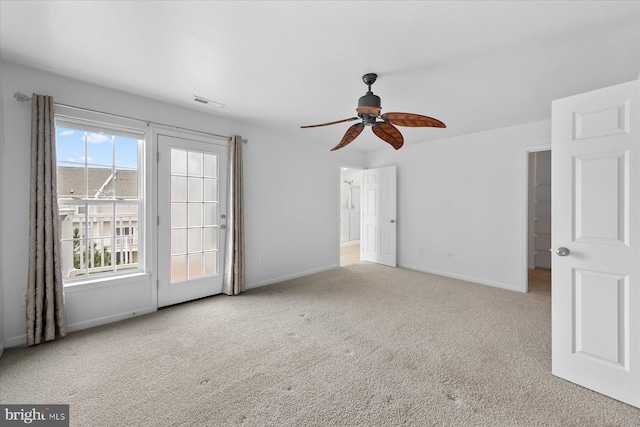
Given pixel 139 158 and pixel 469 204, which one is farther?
pixel 469 204

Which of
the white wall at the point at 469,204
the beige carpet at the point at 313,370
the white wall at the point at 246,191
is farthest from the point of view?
the white wall at the point at 469,204

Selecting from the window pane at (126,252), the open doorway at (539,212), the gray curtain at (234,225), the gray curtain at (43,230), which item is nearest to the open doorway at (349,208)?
the open doorway at (539,212)

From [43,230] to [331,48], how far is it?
2979mm

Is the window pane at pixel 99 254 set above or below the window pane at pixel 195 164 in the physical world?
below

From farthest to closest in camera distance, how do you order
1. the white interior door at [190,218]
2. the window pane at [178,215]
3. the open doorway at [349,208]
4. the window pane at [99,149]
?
1. the open doorway at [349,208]
2. the window pane at [178,215]
3. the white interior door at [190,218]
4. the window pane at [99,149]

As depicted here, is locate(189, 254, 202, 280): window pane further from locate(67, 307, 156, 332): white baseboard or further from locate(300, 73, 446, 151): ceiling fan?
locate(300, 73, 446, 151): ceiling fan

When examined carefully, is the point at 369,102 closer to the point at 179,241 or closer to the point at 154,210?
the point at 154,210

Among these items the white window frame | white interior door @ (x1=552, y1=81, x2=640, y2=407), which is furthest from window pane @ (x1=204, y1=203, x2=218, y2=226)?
white interior door @ (x1=552, y1=81, x2=640, y2=407)

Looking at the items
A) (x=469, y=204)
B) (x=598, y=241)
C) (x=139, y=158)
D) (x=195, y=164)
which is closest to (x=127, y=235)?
(x=139, y=158)

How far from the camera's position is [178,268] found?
3504 millimetres

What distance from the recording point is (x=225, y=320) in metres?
3.02

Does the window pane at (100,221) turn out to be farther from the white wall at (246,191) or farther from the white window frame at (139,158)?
the white wall at (246,191)

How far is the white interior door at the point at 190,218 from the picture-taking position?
3338 millimetres

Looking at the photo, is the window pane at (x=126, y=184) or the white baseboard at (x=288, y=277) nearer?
the window pane at (x=126, y=184)
